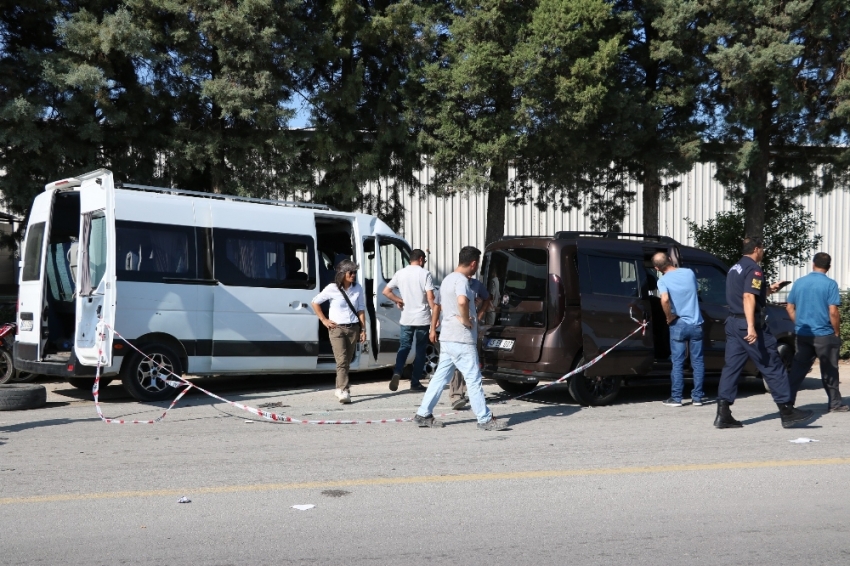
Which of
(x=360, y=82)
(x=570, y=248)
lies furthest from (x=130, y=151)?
(x=570, y=248)

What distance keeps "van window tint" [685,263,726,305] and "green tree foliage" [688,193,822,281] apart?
7408mm

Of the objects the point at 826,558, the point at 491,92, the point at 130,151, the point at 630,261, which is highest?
the point at 491,92

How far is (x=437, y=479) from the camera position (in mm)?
6531

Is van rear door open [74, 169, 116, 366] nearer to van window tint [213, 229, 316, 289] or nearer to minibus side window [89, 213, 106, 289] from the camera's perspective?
minibus side window [89, 213, 106, 289]

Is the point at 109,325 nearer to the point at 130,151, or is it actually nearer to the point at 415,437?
the point at 415,437

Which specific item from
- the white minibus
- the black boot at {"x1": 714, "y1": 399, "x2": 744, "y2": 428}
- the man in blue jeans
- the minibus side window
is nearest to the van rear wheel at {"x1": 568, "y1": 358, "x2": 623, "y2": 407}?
the man in blue jeans

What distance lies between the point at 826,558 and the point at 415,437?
4.10m

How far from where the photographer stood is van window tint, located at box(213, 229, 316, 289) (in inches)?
440

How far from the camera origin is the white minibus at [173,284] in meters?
10.3

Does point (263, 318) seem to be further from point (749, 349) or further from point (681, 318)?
point (749, 349)

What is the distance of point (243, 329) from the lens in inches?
442

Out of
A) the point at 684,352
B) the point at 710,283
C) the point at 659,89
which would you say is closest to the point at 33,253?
the point at 684,352

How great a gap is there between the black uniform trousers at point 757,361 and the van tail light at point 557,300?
1.90 metres

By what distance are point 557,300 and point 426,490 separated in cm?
401
